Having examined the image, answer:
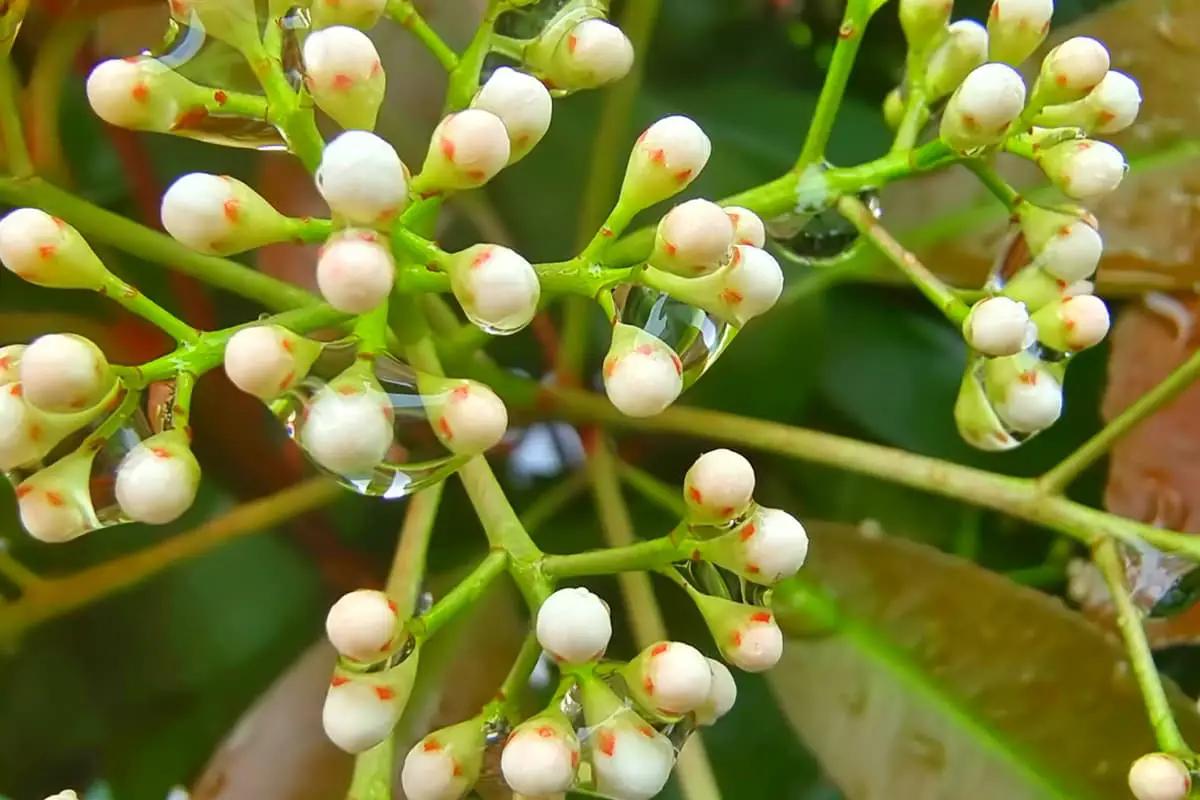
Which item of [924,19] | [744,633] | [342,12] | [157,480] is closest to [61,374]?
[157,480]

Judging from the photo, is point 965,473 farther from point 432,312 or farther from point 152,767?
point 152,767

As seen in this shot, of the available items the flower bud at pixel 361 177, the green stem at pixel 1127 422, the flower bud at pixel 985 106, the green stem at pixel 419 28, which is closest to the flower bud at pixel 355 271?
the flower bud at pixel 361 177

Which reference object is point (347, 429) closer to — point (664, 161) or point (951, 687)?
point (664, 161)

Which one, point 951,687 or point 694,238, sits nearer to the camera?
point 694,238

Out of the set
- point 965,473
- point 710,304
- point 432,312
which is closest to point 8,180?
point 432,312

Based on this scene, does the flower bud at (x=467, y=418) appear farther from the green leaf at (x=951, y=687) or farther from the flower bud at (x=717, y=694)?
the green leaf at (x=951, y=687)

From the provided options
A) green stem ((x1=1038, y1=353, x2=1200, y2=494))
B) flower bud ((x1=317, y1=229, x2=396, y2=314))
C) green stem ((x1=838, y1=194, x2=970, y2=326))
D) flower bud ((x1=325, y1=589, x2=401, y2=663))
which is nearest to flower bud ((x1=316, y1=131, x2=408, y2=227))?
flower bud ((x1=317, y1=229, x2=396, y2=314))
